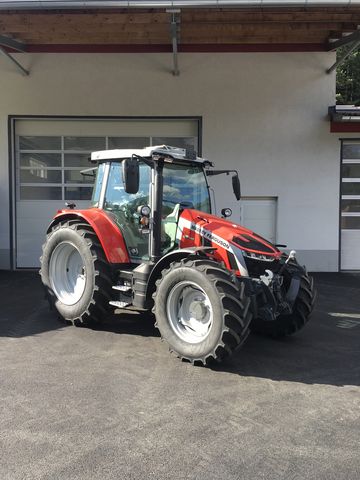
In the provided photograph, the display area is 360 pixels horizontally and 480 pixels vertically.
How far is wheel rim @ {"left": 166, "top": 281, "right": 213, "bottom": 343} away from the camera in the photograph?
4875 millimetres

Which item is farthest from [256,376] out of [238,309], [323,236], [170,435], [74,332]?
[323,236]

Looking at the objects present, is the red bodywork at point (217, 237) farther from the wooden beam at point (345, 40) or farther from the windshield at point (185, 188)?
the wooden beam at point (345, 40)

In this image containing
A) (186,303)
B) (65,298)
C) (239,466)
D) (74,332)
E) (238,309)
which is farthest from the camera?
(65,298)

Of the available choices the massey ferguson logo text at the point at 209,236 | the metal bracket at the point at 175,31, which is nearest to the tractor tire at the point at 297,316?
the massey ferguson logo text at the point at 209,236

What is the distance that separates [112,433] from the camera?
11.2ft

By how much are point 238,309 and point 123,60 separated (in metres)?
8.76

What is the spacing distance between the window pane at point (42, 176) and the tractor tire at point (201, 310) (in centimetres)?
744

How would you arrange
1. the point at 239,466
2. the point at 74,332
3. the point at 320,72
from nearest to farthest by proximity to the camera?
the point at 239,466 < the point at 74,332 < the point at 320,72

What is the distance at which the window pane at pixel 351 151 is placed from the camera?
37.9ft

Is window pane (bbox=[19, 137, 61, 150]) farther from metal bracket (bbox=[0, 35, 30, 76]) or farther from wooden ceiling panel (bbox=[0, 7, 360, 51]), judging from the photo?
wooden ceiling panel (bbox=[0, 7, 360, 51])

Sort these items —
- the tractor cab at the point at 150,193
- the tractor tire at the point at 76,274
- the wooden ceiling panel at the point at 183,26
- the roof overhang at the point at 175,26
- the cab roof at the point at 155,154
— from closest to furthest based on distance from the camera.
→ the tractor cab at the point at 150,193, the cab roof at the point at 155,154, the tractor tire at the point at 76,274, the roof overhang at the point at 175,26, the wooden ceiling panel at the point at 183,26

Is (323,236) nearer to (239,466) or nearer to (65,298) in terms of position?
(65,298)

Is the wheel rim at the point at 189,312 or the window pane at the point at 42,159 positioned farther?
the window pane at the point at 42,159

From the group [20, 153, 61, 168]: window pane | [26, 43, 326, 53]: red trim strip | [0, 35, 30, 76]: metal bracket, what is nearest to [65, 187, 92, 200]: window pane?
[20, 153, 61, 168]: window pane
